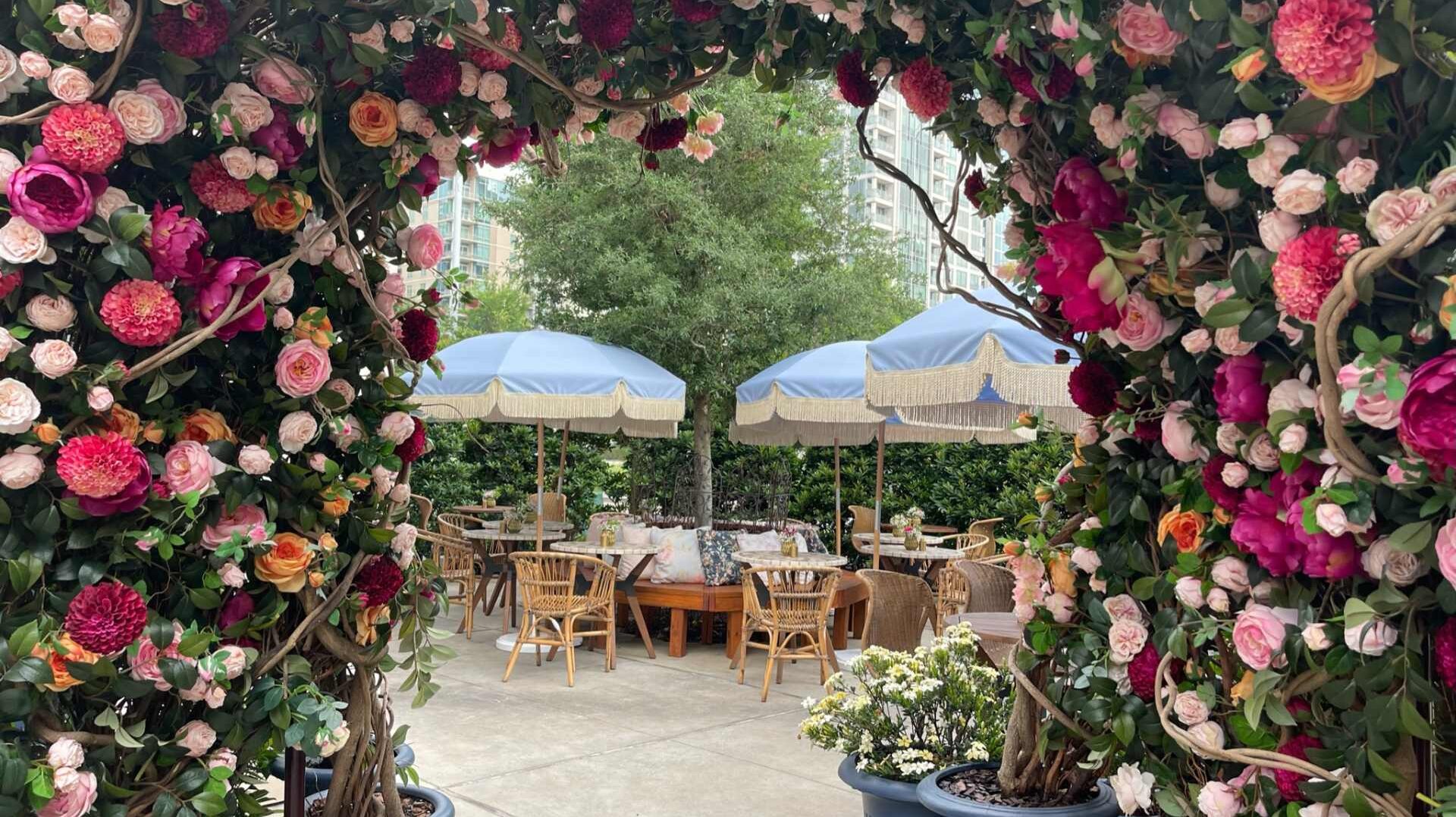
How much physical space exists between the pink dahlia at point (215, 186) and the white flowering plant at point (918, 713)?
2040mm

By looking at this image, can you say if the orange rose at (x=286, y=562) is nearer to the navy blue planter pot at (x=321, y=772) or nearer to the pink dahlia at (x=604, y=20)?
the navy blue planter pot at (x=321, y=772)

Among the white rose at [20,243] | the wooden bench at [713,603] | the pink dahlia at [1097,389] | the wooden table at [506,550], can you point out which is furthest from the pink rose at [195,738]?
the wooden table at [506,550]

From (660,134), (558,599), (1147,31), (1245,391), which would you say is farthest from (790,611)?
(1147,31)

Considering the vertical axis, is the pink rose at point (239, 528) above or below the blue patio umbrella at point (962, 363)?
below

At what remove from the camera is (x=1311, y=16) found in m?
1.14

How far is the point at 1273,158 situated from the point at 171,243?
1.53 m

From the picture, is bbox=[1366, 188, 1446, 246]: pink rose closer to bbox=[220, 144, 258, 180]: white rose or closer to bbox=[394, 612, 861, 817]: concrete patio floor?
bbox=[220, 144, 258, 180]: white rose

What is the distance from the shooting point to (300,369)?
177cm

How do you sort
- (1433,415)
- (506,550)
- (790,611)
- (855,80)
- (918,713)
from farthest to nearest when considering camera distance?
(506,550) < (790,611) < (918,713) < (855,80) < (1433,415)

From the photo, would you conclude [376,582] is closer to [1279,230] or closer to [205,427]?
[205,427]

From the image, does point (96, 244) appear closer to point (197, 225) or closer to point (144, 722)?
point (197, 225)

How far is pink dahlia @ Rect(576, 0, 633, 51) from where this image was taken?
5.91 ft

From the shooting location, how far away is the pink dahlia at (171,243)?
5.14 feet

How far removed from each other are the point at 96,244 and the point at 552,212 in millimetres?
7982
